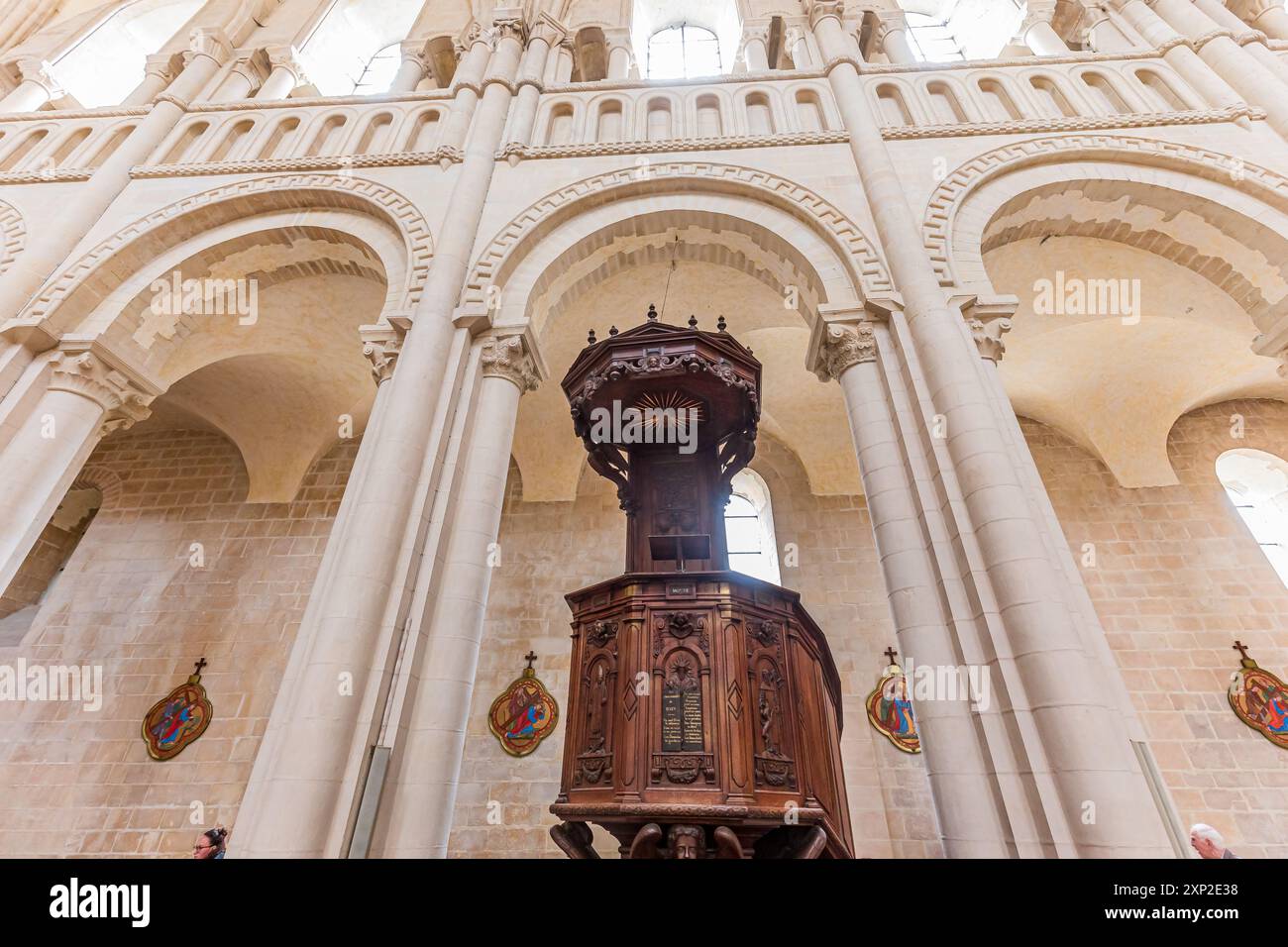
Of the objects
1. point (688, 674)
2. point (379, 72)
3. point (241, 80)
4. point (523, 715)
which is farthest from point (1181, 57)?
point (241, 80)

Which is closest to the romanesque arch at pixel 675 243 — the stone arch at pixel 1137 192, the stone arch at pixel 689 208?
the stone arch at pixel 689 208

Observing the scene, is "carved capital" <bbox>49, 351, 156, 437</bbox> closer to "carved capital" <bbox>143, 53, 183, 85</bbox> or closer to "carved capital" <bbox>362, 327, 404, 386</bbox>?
"carved capital" <bbox>362, 327, 404, 386</bbox>

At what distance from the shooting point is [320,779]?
3234 millimetres

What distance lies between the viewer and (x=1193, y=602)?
7.35m

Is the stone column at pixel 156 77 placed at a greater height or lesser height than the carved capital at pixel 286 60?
lesser

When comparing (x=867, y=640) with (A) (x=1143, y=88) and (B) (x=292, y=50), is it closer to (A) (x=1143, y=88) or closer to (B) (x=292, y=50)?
(A) (x=1143, y=88)

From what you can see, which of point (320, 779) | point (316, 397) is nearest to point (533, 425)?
point (316, 397)

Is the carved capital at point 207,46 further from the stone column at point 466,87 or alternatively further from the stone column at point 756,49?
the stone column at point 756,49

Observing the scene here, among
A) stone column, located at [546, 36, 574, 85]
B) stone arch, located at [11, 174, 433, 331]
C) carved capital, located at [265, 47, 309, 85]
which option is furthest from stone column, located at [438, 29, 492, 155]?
carved capital, located at [265, 47, 309, 85]

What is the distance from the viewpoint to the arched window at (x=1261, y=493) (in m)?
7.89

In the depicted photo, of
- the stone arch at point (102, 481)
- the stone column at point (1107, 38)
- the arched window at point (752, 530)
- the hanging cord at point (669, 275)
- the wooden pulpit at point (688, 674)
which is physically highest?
the stone column at point (1107, 38)

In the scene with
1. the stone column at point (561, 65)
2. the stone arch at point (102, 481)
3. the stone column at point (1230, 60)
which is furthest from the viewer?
the stone arch at point (102, 481)

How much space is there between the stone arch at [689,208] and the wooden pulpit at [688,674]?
1235mm

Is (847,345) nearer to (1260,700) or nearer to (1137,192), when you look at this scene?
(1137,192)
